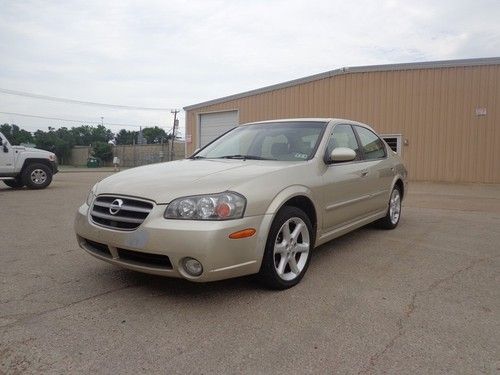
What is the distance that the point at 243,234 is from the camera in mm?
3059

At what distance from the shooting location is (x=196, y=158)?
4.66 metres

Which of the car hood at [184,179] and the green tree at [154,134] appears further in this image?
the green tree at [154,134]

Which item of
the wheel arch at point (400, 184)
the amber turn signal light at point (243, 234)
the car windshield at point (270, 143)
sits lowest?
→ the amber turn signal light at point (243, 234)

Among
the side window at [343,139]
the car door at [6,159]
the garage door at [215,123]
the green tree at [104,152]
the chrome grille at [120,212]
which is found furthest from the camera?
the green tree at [104,152]

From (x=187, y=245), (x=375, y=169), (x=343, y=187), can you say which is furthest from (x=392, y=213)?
(x=187, y=245)

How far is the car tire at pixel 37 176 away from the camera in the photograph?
40.2 ft

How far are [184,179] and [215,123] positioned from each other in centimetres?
1770

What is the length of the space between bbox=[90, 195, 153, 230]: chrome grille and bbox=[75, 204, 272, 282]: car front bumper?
0.06 meters

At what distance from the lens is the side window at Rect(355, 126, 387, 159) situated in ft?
17.1

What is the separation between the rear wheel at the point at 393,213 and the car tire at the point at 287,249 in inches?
96.2

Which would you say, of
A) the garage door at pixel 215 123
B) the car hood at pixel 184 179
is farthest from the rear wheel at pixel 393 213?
the garage door at pixel 215 123

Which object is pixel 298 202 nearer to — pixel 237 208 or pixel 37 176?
pixel 237 208

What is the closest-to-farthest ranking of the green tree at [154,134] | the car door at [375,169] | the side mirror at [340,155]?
1. the side mirror at [340,155]
2. the car door at [375,169]
3. the green tree at [154,134]

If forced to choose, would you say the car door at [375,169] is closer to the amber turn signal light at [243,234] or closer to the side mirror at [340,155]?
the side mirror at [340,155]
